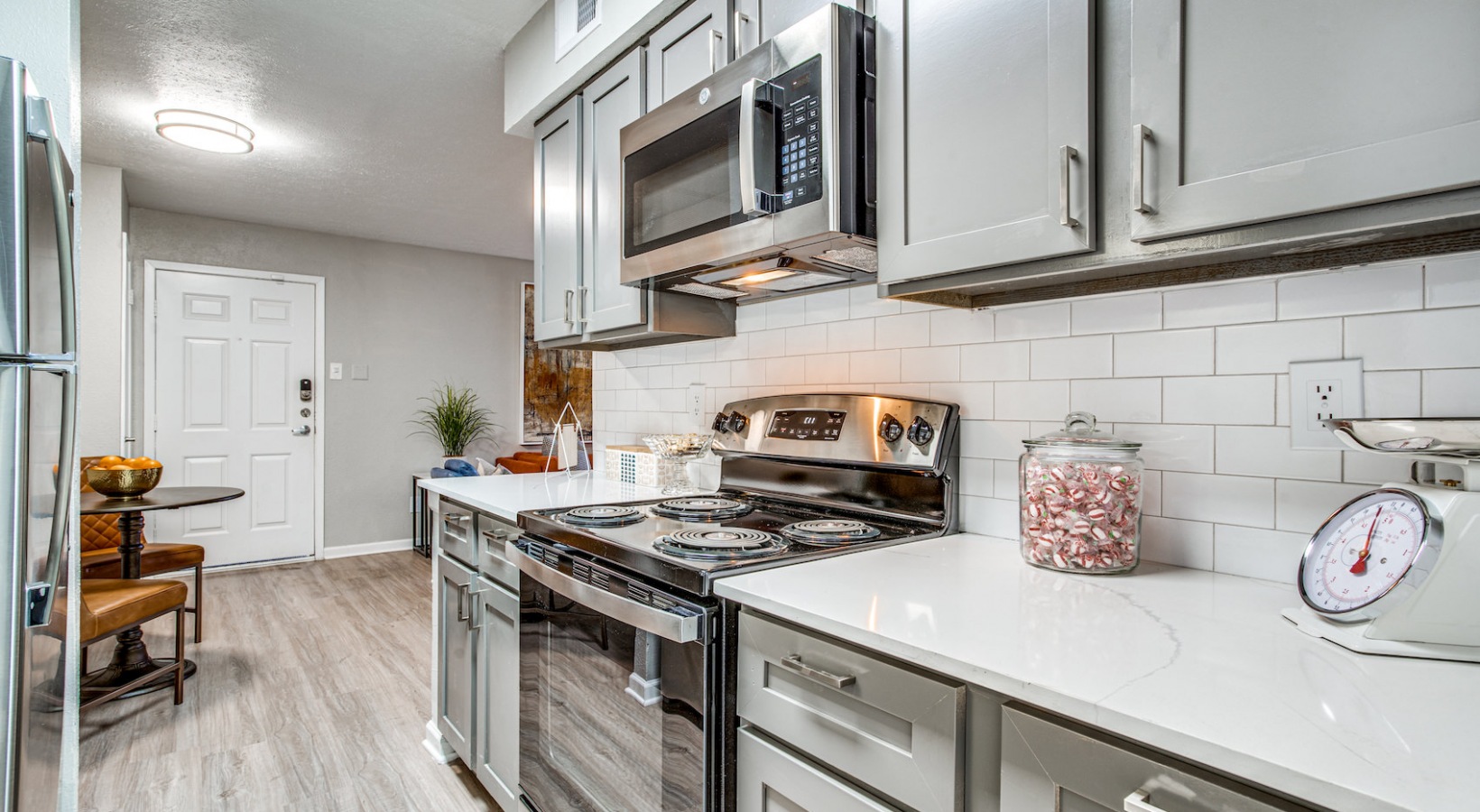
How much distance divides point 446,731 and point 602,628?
1.23 meters

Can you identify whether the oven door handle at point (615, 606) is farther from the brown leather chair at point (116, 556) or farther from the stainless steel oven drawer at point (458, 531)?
the brown leather chair at point (116, 556)

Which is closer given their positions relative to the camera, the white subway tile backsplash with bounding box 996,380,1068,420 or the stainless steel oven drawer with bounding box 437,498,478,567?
the white subway tile backsplash with bounding box 996,380,1068,420

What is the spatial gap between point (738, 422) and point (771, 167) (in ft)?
2.69

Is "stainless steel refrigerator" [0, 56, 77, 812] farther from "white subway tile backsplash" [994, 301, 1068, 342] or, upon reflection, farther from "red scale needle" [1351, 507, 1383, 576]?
"red scale needle" [1351, 507, 1383, 576]

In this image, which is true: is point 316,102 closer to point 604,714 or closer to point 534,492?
point 534,492

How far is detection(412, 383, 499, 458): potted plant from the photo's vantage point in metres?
5.52

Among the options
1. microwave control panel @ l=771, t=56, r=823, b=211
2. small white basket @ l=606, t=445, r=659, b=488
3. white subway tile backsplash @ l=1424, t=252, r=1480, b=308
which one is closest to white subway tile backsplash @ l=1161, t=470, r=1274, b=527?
white subway tile backsplash @ l=1424, t=252, r=1480, b=308

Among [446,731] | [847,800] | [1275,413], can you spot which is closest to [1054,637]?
[847,800]

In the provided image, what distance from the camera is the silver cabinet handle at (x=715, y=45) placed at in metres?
1.68

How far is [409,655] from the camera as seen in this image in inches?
126

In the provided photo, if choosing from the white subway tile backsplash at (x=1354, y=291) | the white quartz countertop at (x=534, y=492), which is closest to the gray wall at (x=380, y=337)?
the white quartz countertop at (x=534, y=492)

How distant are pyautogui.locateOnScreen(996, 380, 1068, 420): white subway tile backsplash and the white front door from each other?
204 inches

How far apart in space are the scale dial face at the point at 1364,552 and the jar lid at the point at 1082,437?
0.95ft

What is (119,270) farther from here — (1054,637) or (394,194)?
(1054,637)
